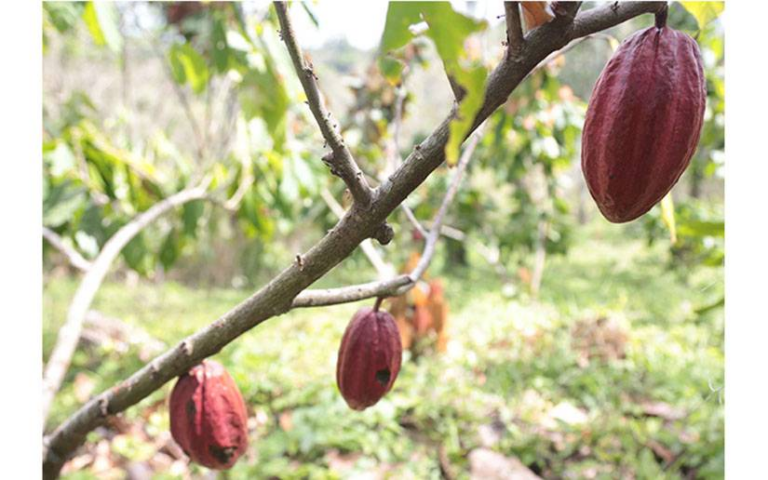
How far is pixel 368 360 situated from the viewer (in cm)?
63

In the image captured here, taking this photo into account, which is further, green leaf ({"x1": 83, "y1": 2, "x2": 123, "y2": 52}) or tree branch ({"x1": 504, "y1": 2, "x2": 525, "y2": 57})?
green leaf ({"x1": 83, "y1": 2, "x2": 123, "y2": 52})

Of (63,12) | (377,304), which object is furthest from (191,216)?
(377,304)

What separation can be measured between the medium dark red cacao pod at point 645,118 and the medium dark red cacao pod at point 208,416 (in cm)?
41

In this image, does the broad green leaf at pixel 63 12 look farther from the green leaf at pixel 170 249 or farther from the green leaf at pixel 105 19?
the green leaf at pixel 170 249

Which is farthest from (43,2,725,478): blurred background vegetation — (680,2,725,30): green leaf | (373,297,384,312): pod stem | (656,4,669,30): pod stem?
(373,297,384,312): pod stem

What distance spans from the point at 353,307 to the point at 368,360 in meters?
3.76

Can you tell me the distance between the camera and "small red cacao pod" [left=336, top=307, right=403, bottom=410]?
2.06 feet

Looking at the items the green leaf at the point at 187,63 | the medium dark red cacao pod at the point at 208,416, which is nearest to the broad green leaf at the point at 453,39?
the medium dark red cacao pod at the point at 208,416

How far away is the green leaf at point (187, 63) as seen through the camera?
138cm

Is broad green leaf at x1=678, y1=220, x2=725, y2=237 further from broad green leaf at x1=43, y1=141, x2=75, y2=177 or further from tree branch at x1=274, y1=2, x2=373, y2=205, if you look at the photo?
broad green leaf at x1=43, y1=141, x2=75, y2=177

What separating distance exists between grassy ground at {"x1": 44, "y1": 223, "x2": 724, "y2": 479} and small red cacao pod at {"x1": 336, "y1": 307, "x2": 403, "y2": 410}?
2.31 ft

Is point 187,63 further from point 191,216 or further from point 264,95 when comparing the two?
point 191,216

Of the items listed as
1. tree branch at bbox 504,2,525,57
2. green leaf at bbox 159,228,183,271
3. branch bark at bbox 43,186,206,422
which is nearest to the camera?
tree branch at bbox 504,2,525,57
